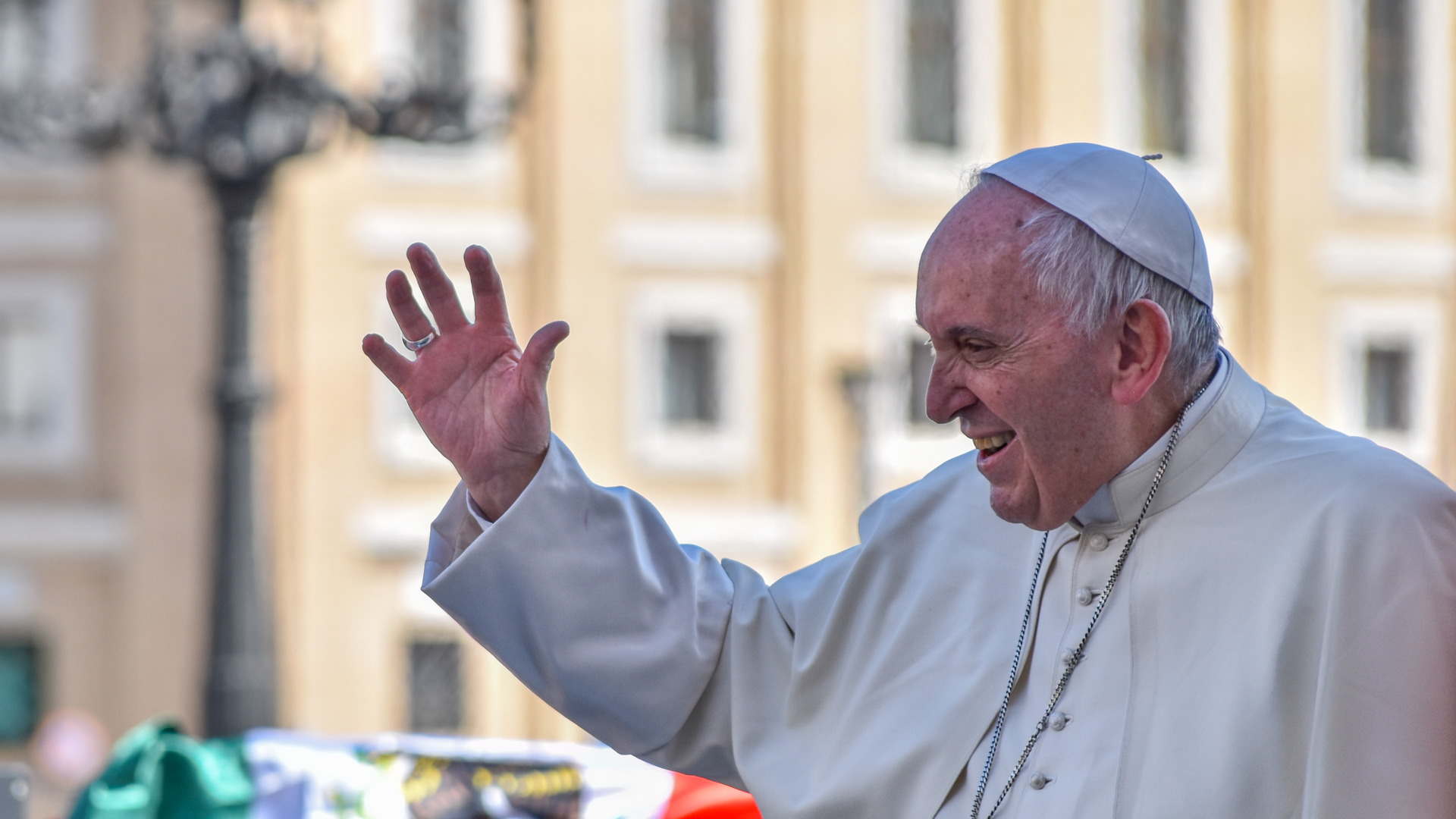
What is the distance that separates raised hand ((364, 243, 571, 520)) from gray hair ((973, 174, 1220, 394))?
1.84 feet

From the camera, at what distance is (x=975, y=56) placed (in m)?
16.8

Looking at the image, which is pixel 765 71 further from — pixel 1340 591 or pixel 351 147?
pixel 1340 591

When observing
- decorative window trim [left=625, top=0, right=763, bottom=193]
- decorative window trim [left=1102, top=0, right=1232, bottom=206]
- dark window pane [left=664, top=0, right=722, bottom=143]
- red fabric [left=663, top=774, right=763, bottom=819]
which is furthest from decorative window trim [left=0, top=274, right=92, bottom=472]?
red fabric [left=663, top=774, right=763, bottom=819]

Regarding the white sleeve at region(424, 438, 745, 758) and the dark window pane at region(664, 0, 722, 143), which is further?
the dark window pane at region(664, 0, 722, 143)

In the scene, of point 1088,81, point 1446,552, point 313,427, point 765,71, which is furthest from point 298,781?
point 1088,81

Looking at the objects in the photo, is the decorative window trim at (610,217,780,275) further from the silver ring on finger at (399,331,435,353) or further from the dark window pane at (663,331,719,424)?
the silver ring on finger at (399,331,435,353)

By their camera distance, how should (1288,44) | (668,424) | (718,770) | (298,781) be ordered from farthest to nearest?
(1288,44) → (668,424) → (298,781) → (718,770)

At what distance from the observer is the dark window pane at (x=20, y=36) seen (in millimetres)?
15188

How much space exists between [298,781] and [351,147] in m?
12.1

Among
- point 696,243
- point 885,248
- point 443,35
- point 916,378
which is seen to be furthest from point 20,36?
point 916,378

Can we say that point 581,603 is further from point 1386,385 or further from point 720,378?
point 1386,385

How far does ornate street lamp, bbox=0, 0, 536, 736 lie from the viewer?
766 centimetres

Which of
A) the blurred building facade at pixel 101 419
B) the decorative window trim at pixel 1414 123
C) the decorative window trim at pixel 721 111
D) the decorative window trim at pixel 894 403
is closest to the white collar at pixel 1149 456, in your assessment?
the blurred building facade at pixel 101 419

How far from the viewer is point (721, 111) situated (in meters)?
16.3
